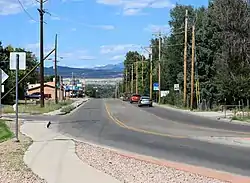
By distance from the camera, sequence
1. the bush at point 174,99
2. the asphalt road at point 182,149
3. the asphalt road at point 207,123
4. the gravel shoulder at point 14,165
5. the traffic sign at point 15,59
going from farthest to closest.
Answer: the bush at point 174,99 < the asphalt road at point 207,123 < the traffic sign at point 15,59 < the asphalt road at point 182,149 < the gravel shoulder at point 14,165

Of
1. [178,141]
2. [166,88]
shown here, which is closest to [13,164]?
[178,141]

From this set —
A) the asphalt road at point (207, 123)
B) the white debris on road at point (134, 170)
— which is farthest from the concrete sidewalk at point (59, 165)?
the asphalt road at point (207, 123)

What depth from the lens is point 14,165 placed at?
12.3m

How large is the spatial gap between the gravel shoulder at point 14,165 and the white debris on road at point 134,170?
1.64 metres

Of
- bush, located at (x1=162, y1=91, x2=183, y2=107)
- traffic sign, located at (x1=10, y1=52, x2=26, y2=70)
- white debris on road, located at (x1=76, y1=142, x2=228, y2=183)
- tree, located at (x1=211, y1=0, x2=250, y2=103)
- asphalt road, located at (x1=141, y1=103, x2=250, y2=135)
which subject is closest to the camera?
white debris on road, located at (x1=76, y1=142, x2=228, y2=183)

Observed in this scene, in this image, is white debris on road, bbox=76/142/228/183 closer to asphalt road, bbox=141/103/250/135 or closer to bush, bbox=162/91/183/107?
asphalt road, bbox=141/103/250/135

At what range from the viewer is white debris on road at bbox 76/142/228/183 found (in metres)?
10.7

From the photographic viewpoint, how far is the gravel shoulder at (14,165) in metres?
10.3

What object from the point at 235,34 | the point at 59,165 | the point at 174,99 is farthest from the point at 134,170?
the point at 174,99

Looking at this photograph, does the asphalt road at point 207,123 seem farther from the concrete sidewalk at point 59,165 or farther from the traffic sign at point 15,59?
the traffic sign at point 15,59

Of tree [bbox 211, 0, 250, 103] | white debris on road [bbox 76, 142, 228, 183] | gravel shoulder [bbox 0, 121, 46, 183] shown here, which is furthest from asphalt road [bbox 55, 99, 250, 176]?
tree [bbox 211, 0, 250, 103]

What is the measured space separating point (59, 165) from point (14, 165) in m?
1.04

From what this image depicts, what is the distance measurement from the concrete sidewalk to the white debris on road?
0.31 m

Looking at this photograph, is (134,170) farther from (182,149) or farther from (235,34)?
(235,34)
